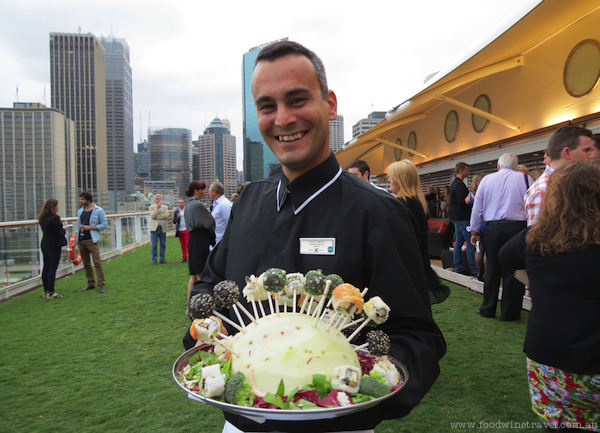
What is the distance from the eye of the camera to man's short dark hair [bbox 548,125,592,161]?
3.27 metres

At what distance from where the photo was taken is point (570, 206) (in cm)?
219

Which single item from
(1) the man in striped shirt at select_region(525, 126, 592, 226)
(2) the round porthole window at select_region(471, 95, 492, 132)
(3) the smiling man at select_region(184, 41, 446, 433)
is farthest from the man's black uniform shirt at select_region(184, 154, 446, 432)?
(2) the round porthole window at select_region(471, 95, 492, 132)

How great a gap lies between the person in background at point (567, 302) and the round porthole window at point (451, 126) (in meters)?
9.61

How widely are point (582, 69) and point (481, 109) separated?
10.2 ft

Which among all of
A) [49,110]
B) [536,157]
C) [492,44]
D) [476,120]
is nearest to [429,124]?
[476,120]

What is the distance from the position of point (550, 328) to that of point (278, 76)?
2060 millimetres

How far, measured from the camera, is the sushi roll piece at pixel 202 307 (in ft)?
3.14

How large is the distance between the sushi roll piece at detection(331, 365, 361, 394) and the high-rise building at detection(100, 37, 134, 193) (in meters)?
126

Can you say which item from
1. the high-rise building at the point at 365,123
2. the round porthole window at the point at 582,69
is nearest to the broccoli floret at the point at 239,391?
the round porthole window at the point at 582,69

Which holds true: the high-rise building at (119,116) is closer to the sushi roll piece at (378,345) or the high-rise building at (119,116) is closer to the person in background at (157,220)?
the person in background at (157,220)

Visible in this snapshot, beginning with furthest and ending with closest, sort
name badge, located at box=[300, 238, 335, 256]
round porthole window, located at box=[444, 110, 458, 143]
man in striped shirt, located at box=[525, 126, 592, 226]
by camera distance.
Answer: round porthole window, located at box=[444, 110, 458, 143] → man in striped shirt, located at box=[525, 126, 592, 226] → name badge, located at box=[300, 238, 335, 256]

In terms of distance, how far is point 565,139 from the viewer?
3.33 m

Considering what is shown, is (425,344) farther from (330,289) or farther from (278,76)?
(278,76)

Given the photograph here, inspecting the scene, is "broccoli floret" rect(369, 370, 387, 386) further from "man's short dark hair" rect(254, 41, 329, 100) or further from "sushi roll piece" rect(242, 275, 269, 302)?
"man's short dark hair" rect(254, 41, 329, 100)
